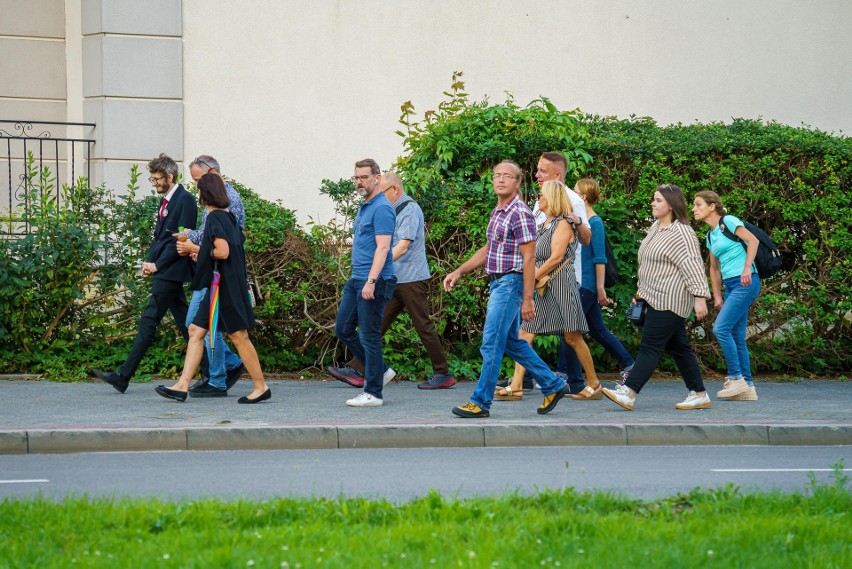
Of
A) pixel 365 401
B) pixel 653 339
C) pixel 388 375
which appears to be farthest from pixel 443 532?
pixel 388 375

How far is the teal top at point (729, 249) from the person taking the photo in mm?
9844

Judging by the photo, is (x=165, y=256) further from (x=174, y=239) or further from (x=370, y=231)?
(x=370, y=231)

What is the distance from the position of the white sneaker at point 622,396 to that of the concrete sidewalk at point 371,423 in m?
0.11

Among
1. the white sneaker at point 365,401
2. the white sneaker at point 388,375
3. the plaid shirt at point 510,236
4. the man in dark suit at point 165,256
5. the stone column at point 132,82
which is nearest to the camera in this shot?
the plaid shirt at point 510,236

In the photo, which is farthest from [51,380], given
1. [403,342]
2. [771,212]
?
[771,212]

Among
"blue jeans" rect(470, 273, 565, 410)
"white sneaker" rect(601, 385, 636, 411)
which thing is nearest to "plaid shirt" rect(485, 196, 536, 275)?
"blue jeans" rect(470, 273, 565, 410)

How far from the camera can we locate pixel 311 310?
11.2 meters

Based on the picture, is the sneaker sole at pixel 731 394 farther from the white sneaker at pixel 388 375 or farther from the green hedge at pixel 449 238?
the white sneaker at pixel 388 375

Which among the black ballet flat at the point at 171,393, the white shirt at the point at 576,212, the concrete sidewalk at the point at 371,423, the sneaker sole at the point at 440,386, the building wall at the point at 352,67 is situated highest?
the building wall at the point at 352,67

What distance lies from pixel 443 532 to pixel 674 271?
469 cm

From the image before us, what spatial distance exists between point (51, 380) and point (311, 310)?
8.14 feet

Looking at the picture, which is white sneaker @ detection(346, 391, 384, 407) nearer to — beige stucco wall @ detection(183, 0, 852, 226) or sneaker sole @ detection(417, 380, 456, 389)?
sneaker sole @ detection(417, 380, 456, 389)

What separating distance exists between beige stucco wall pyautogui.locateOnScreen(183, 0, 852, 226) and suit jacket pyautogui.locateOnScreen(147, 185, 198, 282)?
407 centimetres

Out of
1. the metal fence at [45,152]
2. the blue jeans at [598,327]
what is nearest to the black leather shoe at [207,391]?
the blue jeans at [598,327]
